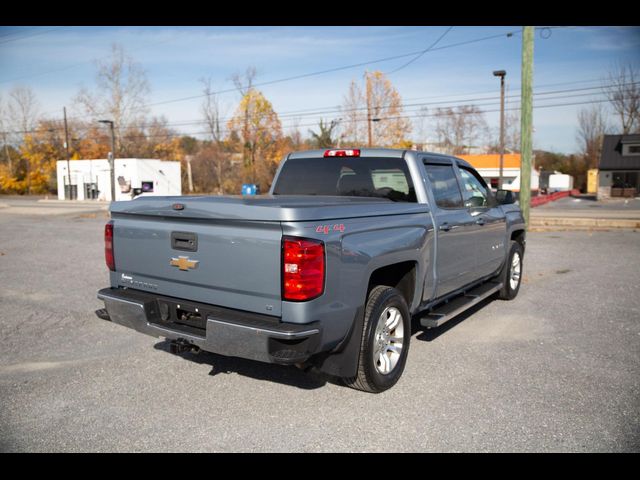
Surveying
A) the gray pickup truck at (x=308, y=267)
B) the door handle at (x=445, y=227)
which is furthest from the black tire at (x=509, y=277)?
the door handle at (x=445, y=227)

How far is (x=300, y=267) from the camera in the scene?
128 inches

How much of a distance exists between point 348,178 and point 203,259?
81.7 inches

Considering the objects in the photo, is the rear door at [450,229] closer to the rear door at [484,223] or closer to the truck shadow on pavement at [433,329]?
the rear door at [484,223]

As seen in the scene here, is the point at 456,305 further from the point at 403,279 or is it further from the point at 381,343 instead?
the point at 381,343

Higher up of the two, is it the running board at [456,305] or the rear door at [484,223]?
the rear door at [484,223]

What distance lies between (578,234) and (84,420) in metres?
15.4

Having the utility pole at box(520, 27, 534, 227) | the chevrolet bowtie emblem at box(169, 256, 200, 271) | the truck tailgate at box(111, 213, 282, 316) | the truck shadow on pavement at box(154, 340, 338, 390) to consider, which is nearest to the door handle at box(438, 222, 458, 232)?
the truck shadow on pavement at box(154, 340, 338, 390)

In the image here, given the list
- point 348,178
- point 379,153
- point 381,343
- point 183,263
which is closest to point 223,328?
point 183,263

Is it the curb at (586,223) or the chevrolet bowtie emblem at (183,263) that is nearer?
the chevrolet bowtie emblem at (183,263)

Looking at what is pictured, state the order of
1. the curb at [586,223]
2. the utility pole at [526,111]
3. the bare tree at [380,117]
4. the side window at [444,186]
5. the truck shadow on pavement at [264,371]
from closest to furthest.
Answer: the truck shadow on pavement at [264,371]
the side window at [444,186]
the utility pole at [526,111]
the curb at [586,223]
the bare tree at [380,117]

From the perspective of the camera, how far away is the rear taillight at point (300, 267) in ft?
10.7

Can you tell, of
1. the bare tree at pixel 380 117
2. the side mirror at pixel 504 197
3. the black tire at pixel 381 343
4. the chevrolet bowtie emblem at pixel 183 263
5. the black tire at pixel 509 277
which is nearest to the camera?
the chevrolet bowtie emblem at pixel 183 263

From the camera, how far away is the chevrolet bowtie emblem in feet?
12.2
